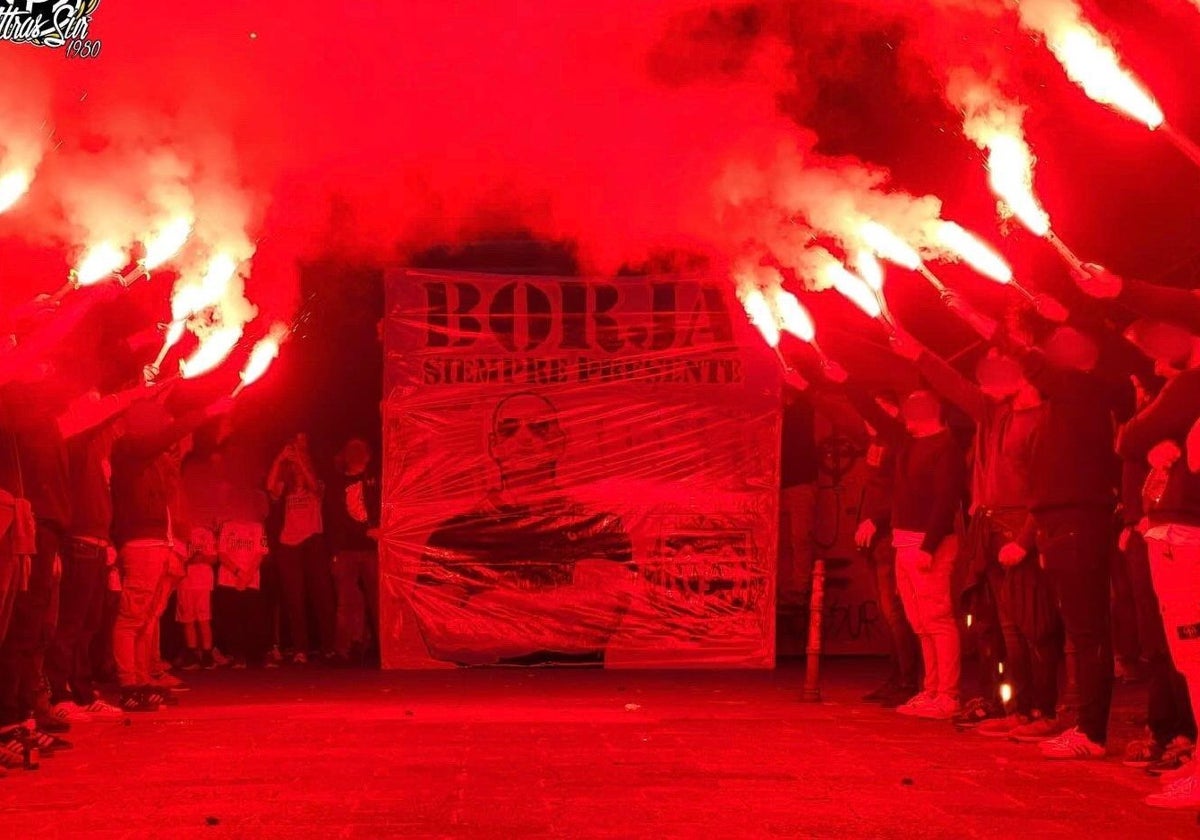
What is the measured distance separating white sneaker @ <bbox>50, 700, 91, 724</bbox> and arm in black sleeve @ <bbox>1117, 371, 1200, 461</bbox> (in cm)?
626

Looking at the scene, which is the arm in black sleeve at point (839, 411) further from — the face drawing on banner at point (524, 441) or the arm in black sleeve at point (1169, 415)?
the arm in black sleeve at point (1169, 415)

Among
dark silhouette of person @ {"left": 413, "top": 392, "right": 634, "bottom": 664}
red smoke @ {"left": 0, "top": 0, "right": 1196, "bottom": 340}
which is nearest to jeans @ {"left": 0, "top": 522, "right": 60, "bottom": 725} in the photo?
red smoke @ {"left": 0, "top": 0, "right": 1196, "bottom": 340}

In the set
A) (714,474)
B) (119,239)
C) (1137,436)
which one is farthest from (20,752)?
(714,474)

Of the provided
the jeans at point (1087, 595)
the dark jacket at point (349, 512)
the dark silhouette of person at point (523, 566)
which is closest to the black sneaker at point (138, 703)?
the dark silhouette of person at point (523, 566)

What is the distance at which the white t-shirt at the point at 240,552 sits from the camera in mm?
13469

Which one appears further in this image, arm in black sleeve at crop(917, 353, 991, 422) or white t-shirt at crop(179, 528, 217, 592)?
white t-shirt at crop(179, 528, 217, 592)

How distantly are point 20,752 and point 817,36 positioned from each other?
6.98 meters

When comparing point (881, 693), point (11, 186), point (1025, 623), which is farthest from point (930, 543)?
point (11, 186)

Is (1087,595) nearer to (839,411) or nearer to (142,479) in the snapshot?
(839,411)

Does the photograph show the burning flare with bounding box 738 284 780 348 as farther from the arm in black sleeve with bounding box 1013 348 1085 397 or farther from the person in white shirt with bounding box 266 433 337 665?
the person in white shirt with bounding box 266 433 337 665

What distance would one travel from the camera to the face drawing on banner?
12734mm

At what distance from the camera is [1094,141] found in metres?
9.36

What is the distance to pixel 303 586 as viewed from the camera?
1382 centimetres

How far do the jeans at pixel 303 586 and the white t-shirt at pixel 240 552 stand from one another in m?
0.29
